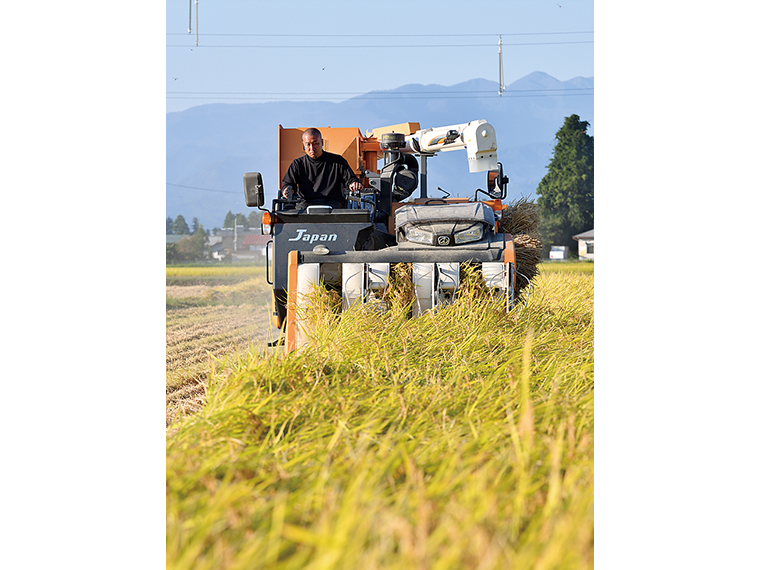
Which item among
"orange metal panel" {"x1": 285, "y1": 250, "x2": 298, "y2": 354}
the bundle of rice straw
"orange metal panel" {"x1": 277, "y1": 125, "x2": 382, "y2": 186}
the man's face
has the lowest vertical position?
"orange metal panel" {"x1": 285, "y1": 250, "x2": 298, "y2": 354}

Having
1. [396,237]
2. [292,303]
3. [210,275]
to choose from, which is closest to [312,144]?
[396,237]

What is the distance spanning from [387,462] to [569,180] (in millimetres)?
34903

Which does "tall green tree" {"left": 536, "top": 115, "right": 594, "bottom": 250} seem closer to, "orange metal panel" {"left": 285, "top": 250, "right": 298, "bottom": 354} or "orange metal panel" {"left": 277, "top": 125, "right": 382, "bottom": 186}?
"orange metal panel" {"left": 277, "top": 125, "right": 382, "bottom": 186}

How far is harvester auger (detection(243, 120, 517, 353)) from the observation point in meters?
4.43

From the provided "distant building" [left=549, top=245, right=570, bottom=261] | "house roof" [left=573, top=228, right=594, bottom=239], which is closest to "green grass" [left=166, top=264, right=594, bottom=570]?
"distant building" [left=549, top=245, right=570, bottom=261]

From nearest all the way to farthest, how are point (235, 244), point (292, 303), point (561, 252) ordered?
point (292, 303)
point (561, 252)
point (235, 244)

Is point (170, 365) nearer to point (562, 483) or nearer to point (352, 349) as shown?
point (352, 349)

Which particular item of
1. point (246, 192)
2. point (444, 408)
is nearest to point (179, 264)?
point (246, 192)

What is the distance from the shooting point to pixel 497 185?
6.10 m

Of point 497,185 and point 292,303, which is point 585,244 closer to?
point 497,185

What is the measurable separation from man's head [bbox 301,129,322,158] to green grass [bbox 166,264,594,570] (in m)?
2.74

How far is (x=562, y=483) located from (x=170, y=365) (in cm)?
571

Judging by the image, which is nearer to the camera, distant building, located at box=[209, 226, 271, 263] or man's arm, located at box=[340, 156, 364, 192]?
man's arm, located at box=[340, 156, 364, 192]

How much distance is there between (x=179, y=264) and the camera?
31.2m
